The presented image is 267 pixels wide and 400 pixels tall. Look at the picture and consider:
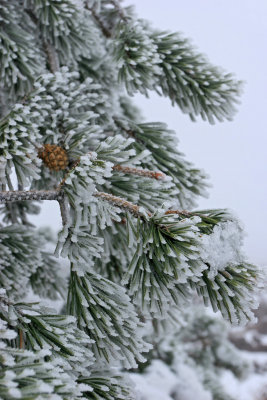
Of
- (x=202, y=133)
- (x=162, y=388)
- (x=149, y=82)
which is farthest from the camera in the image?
(x=202, y=133)

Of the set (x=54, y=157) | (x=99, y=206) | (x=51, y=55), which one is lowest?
(x=99, y=206)

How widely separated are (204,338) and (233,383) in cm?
234

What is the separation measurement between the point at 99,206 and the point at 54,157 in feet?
1.71

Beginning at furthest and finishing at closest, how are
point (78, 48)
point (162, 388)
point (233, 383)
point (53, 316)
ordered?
point (233, 383) → point (162, 388) → point (78, 48) → point (53, 316)

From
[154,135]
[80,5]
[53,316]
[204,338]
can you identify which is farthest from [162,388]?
[80,5]

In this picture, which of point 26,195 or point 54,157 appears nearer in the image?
point 26,195

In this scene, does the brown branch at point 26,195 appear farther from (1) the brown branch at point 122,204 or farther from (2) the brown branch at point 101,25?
(2) the brown branch at point 101,25

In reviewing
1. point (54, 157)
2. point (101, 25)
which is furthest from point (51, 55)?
point (54, 157)

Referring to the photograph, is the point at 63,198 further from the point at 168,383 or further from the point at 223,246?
the point at 168,383

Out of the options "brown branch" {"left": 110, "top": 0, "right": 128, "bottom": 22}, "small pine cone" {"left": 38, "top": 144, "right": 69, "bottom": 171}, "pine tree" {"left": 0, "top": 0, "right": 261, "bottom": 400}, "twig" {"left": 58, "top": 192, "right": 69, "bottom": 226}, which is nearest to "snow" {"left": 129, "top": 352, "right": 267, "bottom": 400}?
"pine tree" {"left": 0, "top": 0, "right": 261, "bottom": 400}

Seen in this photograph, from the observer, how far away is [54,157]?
194 cm

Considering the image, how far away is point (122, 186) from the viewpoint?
1854 mm

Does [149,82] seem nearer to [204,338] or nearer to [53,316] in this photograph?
[53,316]

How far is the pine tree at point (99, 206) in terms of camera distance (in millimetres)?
1427
